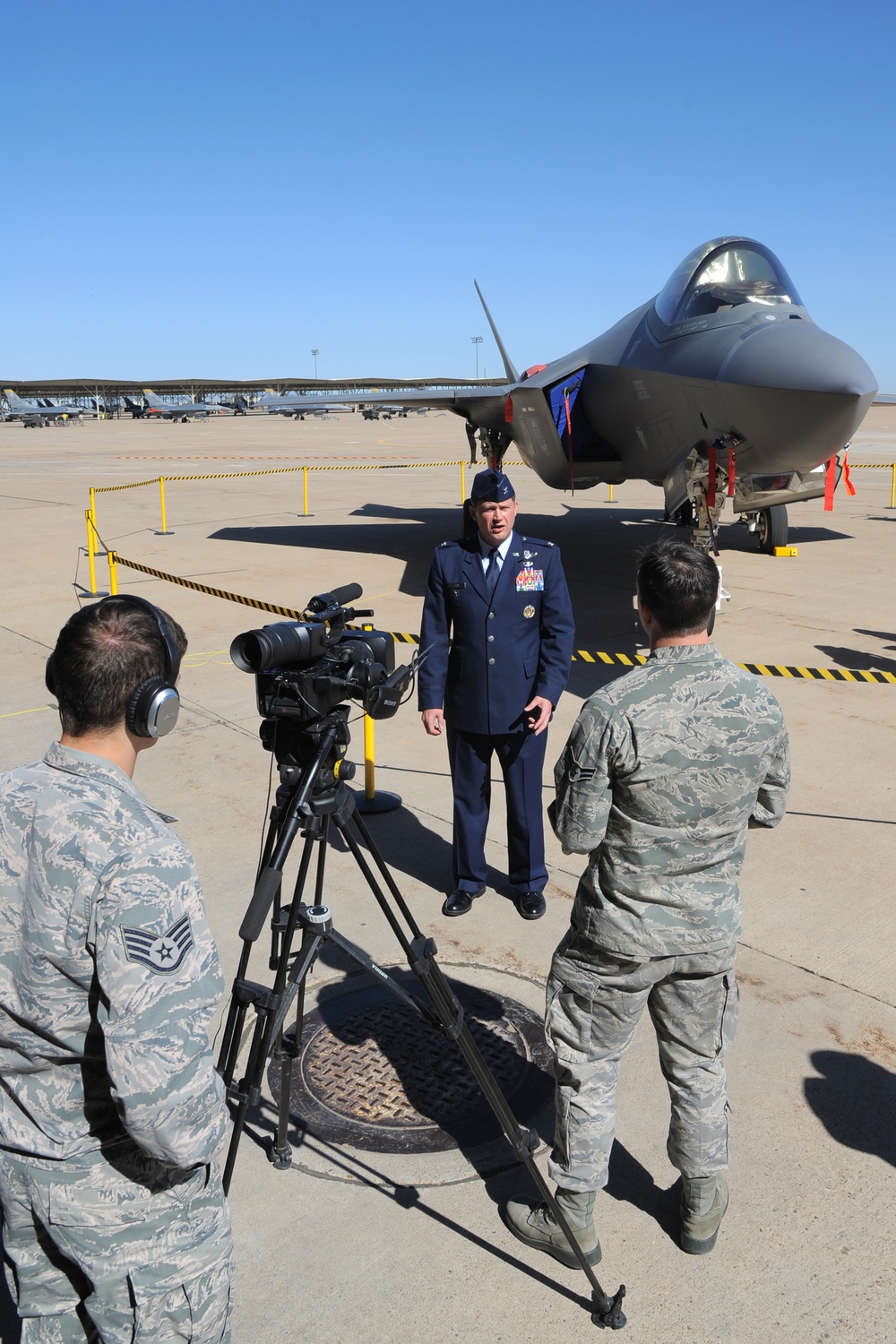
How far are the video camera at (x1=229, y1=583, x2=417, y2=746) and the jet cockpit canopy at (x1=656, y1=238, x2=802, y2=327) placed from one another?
303 inches

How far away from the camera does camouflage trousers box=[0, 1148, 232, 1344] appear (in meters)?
1.72

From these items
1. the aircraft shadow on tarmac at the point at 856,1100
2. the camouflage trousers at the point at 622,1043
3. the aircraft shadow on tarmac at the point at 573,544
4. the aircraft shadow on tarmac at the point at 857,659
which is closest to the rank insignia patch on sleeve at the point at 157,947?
the camouflage trousers at the point at 622,1043

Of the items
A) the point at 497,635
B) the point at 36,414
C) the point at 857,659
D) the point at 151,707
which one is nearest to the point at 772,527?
the point at 857,659

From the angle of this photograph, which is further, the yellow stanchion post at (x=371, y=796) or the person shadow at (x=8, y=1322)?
the yellow stanchion post at (x=371, y=796)

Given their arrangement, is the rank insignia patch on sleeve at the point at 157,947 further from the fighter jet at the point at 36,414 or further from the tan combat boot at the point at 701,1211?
the fighter jet at the point at 36,414

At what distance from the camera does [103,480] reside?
26469 mm

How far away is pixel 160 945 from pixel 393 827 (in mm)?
3924

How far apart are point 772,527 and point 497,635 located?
10.7 m

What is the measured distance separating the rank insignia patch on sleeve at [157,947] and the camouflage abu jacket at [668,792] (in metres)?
1.16

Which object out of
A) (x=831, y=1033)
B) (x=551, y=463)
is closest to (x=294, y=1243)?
(x=831, y=1033)

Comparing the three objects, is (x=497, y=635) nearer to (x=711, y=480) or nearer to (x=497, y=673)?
(x=497, y=673)

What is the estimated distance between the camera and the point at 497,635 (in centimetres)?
454

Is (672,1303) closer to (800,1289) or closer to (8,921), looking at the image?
(800,1289)

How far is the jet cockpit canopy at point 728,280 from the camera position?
9.23m
